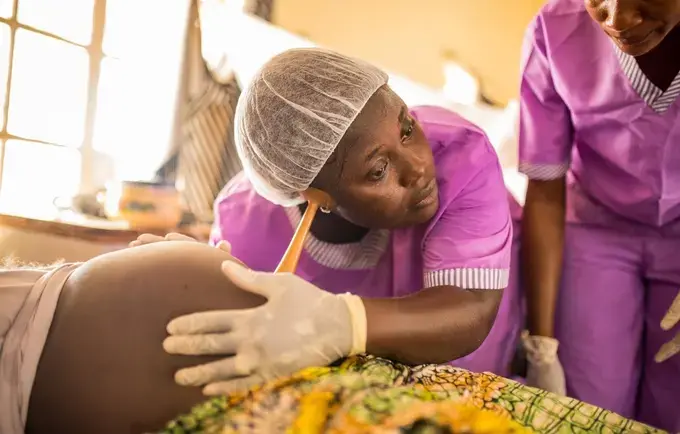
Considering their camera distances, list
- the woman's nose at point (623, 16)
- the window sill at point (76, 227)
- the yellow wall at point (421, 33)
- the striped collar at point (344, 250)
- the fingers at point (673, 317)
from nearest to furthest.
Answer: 1. the woman's nose at point (623, 16)
2. the fingers at point (673, 317)
3. the striped collar at point (344, 250)
4. the window sill at point (76, 227)
5. the yellow wall at point (421, 33)

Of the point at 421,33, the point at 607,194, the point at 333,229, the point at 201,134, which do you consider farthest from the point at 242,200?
the point at 421,33

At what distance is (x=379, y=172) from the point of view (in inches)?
34.6

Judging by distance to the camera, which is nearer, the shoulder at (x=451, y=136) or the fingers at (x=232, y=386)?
the fingers at (x=232, y=386)

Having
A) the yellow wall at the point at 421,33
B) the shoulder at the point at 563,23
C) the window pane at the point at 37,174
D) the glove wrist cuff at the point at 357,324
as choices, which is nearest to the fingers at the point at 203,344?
the glove wrist cuff at the point at 357,324

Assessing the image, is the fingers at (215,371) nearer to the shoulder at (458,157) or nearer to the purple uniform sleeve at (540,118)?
the shoulder at (458,157)

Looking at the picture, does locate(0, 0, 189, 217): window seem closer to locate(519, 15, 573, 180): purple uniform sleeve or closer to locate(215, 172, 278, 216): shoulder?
locate(215, 172, 278, 216): shoulder

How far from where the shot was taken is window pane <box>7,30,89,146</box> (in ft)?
5.98

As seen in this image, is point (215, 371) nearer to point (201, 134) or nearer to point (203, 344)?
point (203, 344)

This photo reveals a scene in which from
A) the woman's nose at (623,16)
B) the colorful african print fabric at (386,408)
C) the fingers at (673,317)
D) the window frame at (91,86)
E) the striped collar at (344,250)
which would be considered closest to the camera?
the colorful african print fabric at (386,408)

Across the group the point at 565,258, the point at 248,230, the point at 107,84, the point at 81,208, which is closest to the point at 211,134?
the point at 107,84

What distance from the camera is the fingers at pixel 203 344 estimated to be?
61 centimetres

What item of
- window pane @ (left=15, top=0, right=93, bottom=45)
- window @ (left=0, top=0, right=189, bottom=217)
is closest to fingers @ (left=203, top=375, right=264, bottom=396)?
window @ (left=0, top=0, right=189, bottom=217)

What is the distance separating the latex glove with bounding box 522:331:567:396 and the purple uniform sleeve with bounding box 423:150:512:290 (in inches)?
11.4

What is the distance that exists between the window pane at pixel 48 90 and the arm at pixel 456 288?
145cm
